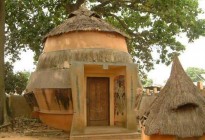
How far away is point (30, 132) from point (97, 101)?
316 centimetres

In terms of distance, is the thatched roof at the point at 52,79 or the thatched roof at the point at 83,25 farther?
the thatched roof at the point at 83,25

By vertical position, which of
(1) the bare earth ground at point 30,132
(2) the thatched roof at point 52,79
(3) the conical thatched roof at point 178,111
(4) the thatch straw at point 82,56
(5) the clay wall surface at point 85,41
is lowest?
(1) the bare earth ground at point 30,132

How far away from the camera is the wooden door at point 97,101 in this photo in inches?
547

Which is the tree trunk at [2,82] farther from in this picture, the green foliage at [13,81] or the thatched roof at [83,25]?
the green foliage at [13,81]

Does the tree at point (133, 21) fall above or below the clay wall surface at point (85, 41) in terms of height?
above

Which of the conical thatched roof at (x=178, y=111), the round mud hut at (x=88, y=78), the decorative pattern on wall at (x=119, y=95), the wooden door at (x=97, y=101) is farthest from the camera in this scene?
the wooden door at (x=97, y=101)

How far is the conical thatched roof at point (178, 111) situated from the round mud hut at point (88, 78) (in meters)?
3.22

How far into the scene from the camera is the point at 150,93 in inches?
466

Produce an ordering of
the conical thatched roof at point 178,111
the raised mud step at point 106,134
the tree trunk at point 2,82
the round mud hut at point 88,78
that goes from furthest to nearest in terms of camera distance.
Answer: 1. the tree trunk at point 2,82
2. the round mud hut at point 88,78
3. the raised mud step at point 106,134
4. the conical thatched roof at point 178,111

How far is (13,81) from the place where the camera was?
2052 centimetres

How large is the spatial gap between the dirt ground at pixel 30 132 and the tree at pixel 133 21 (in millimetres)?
5942

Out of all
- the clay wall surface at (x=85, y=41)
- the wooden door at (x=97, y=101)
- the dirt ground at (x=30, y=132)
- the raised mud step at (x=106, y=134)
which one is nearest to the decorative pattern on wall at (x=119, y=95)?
the wooden door at (x=97, y=101)

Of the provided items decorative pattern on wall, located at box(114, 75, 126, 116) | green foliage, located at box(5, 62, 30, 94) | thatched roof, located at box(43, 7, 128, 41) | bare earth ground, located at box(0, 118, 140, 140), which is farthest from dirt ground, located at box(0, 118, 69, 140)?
green foliage, located at box(5, 62, 30, 94)

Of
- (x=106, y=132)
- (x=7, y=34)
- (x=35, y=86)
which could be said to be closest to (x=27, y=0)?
(x=7, y=34)
